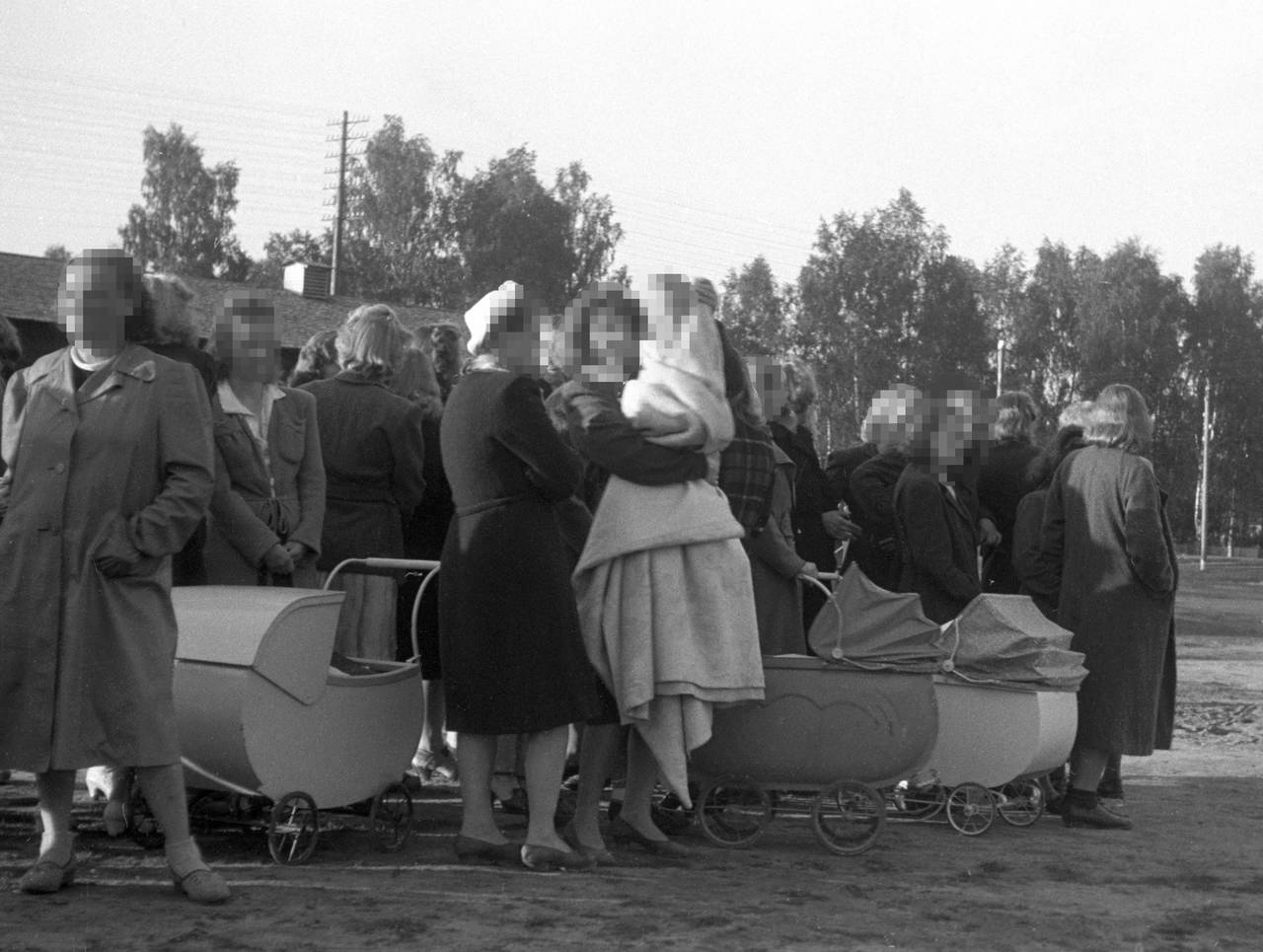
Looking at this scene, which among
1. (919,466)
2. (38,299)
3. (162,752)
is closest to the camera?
(162,752)

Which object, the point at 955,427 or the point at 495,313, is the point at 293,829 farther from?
the point at 955,427

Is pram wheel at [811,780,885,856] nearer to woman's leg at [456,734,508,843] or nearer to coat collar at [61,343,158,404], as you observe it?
woman's leg at [456,734,508,843]

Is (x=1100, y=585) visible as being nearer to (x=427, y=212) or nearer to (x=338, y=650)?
(x=338, y=650)

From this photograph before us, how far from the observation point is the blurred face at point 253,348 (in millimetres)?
6859

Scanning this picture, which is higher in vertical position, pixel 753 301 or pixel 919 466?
pixel 753 301

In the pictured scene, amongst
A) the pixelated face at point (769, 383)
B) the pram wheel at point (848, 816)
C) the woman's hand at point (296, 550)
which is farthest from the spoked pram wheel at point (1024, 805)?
the woman's hand at point (296, 550)

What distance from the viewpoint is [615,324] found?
6.37 meters

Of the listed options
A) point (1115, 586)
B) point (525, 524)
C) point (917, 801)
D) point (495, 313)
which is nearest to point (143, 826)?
point (525, 524)

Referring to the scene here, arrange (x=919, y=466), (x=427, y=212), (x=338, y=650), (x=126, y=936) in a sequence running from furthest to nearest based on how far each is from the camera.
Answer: (x=427, y=212) → (x=919, y=466) → (x=338, y=650) → (x=126, y=936)

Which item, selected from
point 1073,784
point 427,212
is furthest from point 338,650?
point 427,212

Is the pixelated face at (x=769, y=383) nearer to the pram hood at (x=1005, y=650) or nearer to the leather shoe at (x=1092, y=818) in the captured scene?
the pram hood at (x=1005, y=650)

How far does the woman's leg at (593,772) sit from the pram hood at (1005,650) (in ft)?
5.37

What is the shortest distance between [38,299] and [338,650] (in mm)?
32228

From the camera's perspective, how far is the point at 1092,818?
24.9 feet
